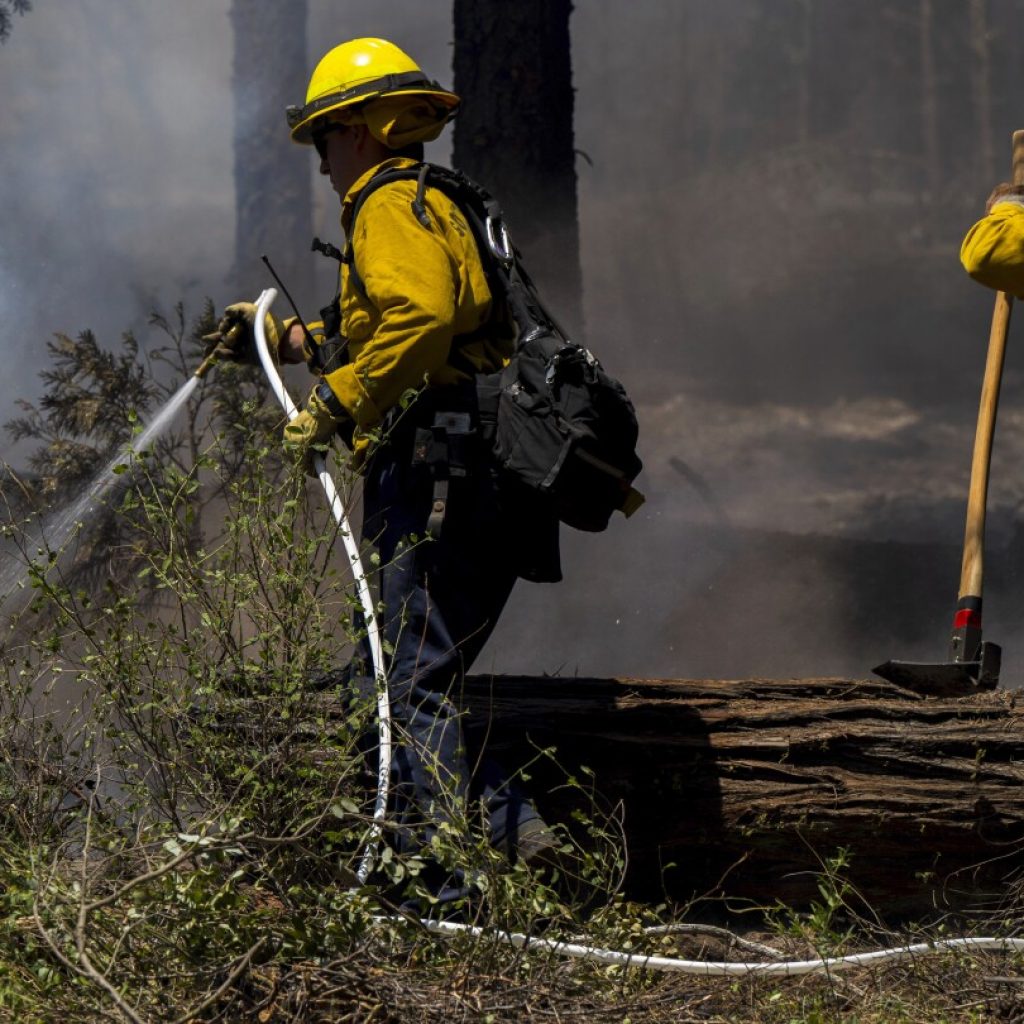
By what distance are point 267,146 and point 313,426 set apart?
4.42 metres

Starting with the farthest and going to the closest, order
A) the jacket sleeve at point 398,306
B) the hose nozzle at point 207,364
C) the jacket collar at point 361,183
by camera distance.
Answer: the hose nozzle at point 207,364 < the jacket collar at point 361,183 < the jacket sleeve at point 398,306

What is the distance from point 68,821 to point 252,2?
200 inches

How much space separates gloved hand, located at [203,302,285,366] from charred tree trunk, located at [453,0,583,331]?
114 inches

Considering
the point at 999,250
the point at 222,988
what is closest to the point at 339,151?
the point at 999,250

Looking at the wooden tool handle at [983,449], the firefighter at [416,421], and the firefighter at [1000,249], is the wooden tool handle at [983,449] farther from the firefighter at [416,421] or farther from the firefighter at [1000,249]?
the firefighter at [416,421]

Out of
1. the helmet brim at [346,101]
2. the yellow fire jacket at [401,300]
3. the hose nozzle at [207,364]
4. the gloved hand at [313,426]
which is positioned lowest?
the gloved hand at [313,426]

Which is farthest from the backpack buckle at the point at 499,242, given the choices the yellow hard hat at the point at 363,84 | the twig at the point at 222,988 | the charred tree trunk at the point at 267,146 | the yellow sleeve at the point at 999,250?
the charred tree trunk at the point at 267,146

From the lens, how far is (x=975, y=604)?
16.9ft

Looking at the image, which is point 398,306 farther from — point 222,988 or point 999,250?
point 999,250

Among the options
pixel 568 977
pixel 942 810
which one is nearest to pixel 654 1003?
pixel 568 977

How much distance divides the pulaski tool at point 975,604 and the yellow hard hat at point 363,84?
2.19m

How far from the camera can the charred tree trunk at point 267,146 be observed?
25.2 ft

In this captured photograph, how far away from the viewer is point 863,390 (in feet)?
23.0

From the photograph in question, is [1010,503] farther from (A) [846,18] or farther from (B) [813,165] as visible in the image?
(A) [846,18]
